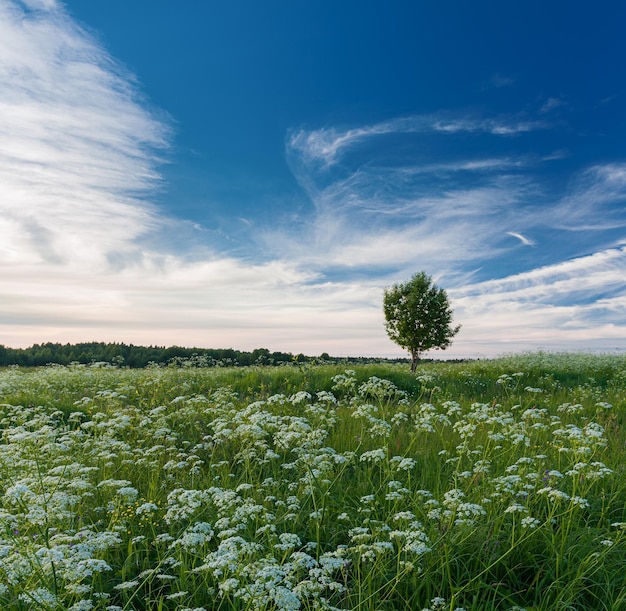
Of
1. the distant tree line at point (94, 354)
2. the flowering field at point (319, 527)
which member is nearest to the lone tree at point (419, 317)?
the distant tree line at point (94, 354)

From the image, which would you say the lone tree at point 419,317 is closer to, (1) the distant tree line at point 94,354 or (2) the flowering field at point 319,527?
(1) the distant tree line at point 94,354

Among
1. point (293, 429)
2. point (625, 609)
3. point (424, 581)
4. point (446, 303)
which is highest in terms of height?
point (446, 303)

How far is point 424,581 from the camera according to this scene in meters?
4.45

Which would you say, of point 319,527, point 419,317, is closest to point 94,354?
point 419,317

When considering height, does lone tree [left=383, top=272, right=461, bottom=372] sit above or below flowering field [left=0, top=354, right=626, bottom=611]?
above

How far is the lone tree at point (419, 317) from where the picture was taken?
38.1 m

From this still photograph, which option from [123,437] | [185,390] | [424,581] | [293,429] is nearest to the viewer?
[424,581]

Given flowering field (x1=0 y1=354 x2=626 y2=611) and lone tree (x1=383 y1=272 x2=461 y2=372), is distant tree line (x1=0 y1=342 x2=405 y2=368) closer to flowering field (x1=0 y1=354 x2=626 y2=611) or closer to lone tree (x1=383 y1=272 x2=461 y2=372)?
lone tree (x1=383 y1=272 x2=461 y2=372)

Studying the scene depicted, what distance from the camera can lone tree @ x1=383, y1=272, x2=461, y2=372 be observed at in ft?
125

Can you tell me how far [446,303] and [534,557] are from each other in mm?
35094

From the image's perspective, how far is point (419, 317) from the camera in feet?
125

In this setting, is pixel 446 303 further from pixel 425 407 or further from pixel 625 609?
pixel 625 609

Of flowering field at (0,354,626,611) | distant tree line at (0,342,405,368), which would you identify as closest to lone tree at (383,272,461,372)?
distant tree line at (0,342,405,368)

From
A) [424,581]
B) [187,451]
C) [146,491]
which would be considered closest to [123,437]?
[187,451]
